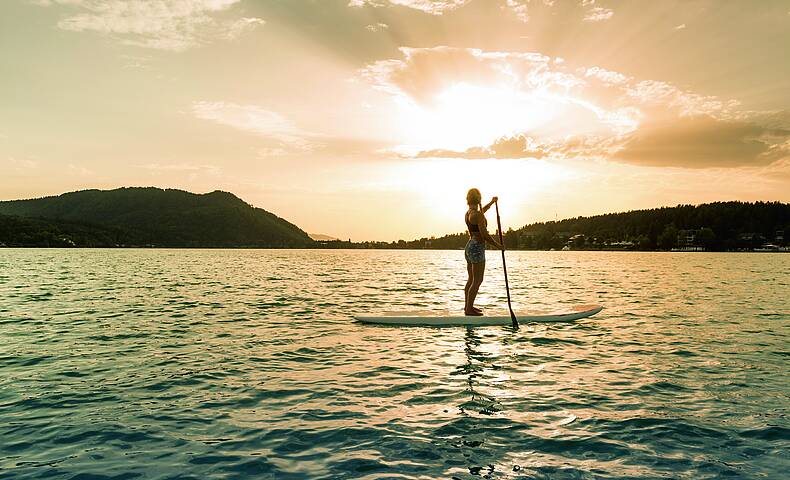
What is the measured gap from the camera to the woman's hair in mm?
17125

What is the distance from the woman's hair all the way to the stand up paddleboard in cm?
410

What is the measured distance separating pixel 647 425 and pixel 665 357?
598 cm

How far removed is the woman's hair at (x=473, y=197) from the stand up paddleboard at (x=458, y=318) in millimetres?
4102

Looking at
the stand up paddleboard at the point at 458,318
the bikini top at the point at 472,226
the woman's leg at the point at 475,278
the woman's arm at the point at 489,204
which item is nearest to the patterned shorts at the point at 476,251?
the woman's leg at the point at 475,278

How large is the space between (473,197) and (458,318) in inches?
171

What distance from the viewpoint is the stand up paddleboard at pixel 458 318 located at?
17.7m

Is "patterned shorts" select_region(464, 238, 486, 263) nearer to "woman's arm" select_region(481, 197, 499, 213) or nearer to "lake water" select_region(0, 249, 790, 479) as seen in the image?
"woman's arm" select_region(481, 197, 499, 213)

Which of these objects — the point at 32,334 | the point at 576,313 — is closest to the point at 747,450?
the point at 576,313

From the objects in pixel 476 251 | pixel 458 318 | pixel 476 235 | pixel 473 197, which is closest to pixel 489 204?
pixel 473 197

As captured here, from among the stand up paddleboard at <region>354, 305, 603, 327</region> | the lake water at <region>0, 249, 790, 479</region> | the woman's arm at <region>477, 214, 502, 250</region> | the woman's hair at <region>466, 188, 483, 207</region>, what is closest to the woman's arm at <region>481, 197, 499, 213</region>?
the woman's arm at <region>477, 214, 502, 250</region>

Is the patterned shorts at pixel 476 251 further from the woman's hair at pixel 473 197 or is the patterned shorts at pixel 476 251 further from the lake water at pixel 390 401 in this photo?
the lake water at pixel 390 401

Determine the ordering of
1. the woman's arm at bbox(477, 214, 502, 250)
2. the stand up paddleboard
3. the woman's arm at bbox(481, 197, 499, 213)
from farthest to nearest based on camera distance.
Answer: the stand up paddleboard, the woman's arm at bbox(477, 214, 502, 250), the woman's arm at bbox(481, 197, 499, 213)

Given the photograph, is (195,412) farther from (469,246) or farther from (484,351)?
(469,246)

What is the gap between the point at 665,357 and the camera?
1290 centimetres
